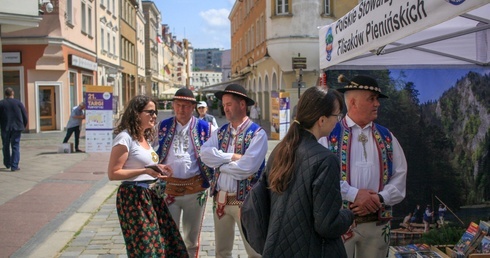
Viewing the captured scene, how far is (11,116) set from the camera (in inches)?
459

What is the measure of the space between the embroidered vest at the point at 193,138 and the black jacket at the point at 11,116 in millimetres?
8370

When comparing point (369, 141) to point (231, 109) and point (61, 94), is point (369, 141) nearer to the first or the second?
point (231, 109)

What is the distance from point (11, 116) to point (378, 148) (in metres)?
10.3

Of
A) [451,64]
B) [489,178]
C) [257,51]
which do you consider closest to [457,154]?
[489,178]

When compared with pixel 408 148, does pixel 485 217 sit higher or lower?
lower

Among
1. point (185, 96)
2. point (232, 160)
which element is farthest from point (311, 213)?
point (185, 96)

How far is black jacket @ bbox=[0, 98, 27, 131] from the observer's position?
1162 cm

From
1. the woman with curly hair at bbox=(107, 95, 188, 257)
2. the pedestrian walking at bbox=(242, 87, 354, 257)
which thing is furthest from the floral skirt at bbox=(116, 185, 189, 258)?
the pedestrian walking at bbox=(242, 87, 354, 257)

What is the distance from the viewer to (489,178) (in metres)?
5.09

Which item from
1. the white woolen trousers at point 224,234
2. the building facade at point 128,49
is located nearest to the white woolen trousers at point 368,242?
the white woolen trousers at point 224,234

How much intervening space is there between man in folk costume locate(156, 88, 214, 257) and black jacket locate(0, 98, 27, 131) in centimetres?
838

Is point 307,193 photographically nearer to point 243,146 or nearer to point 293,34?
point 243,146

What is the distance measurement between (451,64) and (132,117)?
329 cm

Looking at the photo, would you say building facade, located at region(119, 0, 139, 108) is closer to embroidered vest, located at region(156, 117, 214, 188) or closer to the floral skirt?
embroidered vest, located at region(156, 117, 214, 188)
